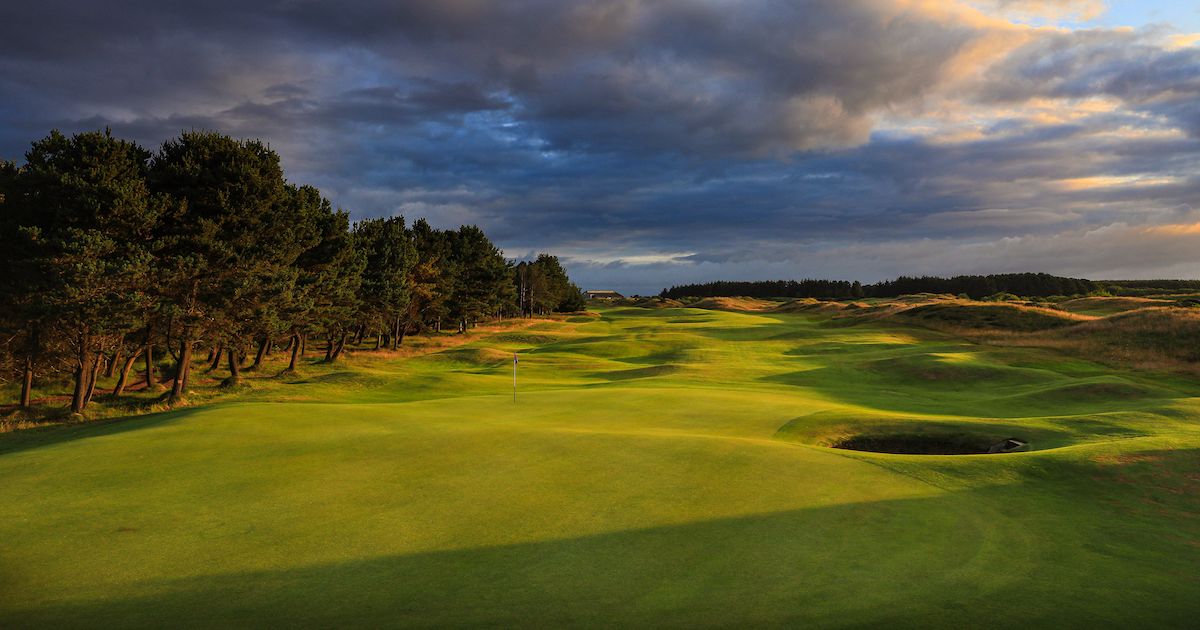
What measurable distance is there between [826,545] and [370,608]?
630cm

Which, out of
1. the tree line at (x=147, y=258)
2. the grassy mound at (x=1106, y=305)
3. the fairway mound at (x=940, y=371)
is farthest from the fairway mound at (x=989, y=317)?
the tree line at (x=147, y=258)

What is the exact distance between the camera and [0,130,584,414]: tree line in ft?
99.6

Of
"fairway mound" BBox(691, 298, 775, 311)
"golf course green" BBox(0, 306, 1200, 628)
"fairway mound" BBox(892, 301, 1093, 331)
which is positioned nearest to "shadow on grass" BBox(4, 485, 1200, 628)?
"golf course green" BBox(0, 306, 1200, 628)

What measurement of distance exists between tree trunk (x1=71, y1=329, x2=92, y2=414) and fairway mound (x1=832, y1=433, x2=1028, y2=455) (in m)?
35.1

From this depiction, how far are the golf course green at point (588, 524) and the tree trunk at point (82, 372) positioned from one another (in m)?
17.7

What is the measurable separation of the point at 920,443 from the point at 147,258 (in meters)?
35.8

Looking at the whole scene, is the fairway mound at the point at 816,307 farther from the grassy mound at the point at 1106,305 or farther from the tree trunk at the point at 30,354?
the tree trunk at the point at 30,354

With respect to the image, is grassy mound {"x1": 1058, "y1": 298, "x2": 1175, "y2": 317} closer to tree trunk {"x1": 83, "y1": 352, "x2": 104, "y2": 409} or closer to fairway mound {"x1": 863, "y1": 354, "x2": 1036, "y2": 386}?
fairway mound {"x1": 863, "y1": 354, "x2": 1036, "y2": 386}

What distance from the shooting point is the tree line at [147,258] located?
30359 millimetres

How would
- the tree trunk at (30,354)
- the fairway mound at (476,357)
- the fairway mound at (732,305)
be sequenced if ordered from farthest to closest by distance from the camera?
1. the fairway mound at (732,305)
2. the fairway mound at (476,357)
3. the tree trunk at (30,354)

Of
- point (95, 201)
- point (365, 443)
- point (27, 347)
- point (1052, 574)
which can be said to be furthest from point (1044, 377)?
point (27, 347)

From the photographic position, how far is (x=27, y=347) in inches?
1344

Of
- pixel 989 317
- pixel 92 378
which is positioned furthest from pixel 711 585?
pixel 989 317

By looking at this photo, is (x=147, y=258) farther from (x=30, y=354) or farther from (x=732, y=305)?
(x=732, y=305)
